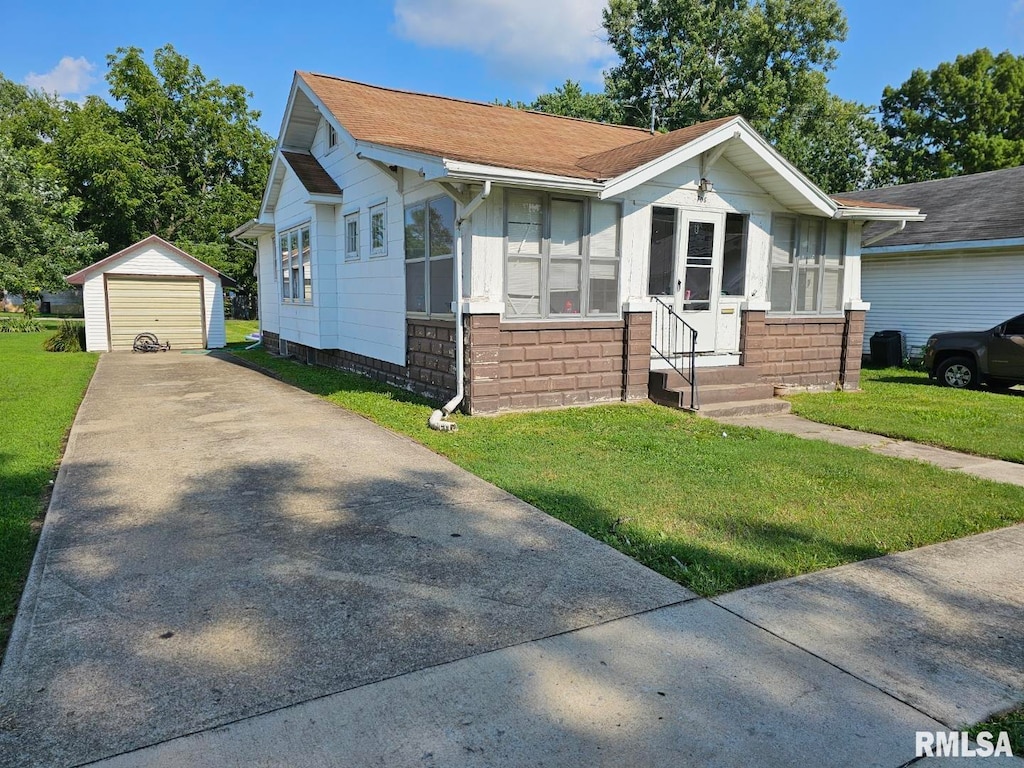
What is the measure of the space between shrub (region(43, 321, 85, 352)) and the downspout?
15590 millimetres

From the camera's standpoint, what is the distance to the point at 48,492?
5.65 meters

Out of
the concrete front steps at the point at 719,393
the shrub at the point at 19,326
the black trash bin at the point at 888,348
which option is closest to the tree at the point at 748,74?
the black trash bin at the point at 888,348

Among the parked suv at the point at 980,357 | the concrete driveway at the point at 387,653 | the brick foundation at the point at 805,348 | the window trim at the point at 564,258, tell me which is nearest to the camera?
the concrete driveway at the point at 387,653

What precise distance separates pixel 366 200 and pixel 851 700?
10581 mm

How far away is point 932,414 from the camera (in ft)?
30.8

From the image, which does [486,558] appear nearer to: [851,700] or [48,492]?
[851,700]

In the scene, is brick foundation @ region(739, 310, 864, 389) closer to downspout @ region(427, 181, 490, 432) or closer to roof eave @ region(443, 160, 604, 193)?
roof eave @ region(443, 160, 604, 193)

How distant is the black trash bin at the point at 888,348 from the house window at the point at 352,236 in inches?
488

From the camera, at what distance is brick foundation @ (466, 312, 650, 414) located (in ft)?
28.2

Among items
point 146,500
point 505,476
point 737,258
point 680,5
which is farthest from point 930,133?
point 146,500

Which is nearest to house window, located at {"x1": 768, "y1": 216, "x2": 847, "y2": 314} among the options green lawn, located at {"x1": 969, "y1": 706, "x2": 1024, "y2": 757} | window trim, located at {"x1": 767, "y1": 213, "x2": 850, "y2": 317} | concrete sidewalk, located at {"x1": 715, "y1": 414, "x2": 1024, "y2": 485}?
window trim, located at {"x1": 767, "y1": 213, "x2": 850, "y2": 317}

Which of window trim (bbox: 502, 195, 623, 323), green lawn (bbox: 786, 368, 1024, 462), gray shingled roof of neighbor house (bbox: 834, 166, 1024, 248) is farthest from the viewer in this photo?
gray shingled roof of neighbor house (bbox: 834, 166, 1024, 248)

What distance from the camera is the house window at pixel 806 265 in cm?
1113

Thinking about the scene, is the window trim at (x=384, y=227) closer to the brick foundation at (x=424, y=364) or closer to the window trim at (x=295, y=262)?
the brick foundation at (x=424, y=364)
